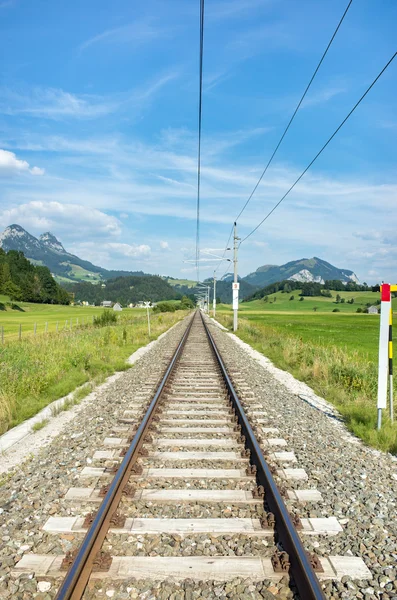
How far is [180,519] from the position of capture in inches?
155

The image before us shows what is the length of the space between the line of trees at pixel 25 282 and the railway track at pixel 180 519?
106 m

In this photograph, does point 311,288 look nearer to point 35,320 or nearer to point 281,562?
point 35,320

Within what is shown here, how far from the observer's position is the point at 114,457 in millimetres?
5504

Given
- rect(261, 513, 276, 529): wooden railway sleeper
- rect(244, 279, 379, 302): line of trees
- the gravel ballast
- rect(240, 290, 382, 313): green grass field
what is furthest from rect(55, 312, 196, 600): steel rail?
rect(244, 279, 379, 302): line of trees

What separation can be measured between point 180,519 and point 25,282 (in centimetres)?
12004

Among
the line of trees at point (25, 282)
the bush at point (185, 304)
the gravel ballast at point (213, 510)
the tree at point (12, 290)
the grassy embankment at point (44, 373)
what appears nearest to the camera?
the gravel ballast at point (213, 510)

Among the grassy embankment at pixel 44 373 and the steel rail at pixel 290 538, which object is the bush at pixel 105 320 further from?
the steel rail at pixel 290 538

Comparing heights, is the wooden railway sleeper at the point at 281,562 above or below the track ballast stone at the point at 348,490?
above

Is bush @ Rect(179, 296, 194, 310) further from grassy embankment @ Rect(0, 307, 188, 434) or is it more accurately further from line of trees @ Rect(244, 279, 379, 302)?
grassy embankment @ Rect(0, 307, 188, 434)

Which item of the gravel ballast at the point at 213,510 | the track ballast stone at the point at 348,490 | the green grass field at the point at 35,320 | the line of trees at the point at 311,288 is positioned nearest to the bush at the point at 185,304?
the green grass field at the point at 35,320

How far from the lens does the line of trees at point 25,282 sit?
337 feet

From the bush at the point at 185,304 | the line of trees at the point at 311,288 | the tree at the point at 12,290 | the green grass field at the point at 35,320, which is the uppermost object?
the line of trees at the point at 311,288

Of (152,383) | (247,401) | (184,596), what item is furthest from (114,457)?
(152,383)

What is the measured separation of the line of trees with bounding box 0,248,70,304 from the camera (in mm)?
102812
